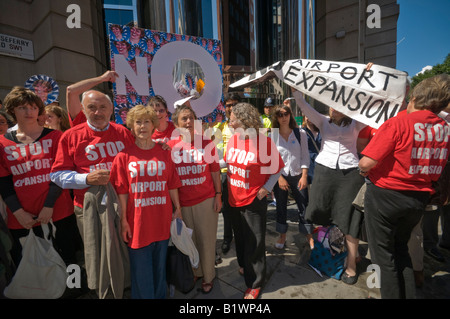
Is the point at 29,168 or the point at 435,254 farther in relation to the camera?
the point at 435,254

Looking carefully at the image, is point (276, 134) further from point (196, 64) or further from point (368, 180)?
point (196, 64)

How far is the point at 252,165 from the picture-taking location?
2213 mm

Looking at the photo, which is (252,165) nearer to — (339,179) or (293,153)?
(339,179)

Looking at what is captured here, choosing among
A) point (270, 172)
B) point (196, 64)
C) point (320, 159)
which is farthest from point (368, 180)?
point (196, 64)

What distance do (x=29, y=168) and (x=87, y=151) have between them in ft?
2.08

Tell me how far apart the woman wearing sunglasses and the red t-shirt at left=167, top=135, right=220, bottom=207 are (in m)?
1.22

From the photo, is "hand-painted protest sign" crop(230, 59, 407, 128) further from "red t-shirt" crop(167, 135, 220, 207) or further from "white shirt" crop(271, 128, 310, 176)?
"red t-shirt" crop(167, 135, 220, 207)

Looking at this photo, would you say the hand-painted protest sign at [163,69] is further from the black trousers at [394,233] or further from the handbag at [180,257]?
the black trousers at [394,233]

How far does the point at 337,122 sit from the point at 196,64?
9.40 feet

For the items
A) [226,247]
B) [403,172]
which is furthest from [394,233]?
[226,247]

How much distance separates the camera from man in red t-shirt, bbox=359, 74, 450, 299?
1.70 meters

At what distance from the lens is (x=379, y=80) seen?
7.26ft

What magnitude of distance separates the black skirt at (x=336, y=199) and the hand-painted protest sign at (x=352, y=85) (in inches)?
23.5

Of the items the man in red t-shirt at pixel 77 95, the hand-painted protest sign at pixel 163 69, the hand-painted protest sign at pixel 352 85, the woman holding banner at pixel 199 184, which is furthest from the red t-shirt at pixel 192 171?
the hand-painted protest sign at pixel 163 69
